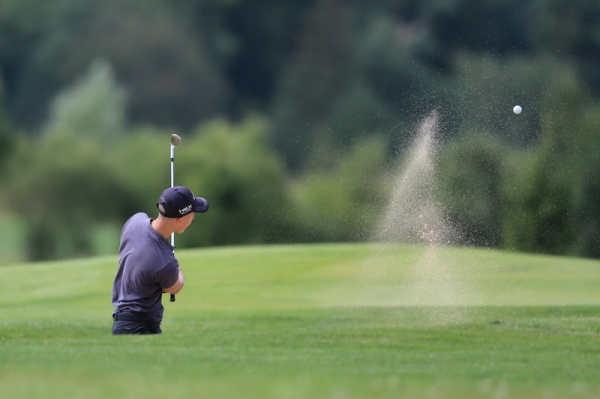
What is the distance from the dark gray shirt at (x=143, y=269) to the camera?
740 cm

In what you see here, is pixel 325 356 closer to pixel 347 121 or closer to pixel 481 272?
pixel 481 272

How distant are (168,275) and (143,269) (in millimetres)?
168

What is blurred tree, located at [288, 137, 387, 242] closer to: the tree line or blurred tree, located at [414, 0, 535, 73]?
the tree line

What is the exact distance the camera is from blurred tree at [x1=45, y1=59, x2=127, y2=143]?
36.0m

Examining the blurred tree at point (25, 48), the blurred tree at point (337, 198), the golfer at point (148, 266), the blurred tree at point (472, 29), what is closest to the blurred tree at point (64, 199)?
the blurred tree at point (337, 198)

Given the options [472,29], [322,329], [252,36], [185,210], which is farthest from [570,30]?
[185,210]

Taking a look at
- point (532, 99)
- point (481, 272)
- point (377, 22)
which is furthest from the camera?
point (377, 22)

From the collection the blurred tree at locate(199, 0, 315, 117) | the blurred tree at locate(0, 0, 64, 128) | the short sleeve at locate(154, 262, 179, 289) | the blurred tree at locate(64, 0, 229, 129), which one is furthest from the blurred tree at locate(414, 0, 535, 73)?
the short sleeve at locate(154, 262, 179, 289)

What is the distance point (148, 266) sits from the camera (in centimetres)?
738

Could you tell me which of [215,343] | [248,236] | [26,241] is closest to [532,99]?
[248,236]

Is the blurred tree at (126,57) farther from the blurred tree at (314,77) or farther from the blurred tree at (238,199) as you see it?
the blurred tree at (238,199)

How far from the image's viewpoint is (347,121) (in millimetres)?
40406

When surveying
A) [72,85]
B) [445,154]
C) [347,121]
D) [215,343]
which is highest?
[72,85]

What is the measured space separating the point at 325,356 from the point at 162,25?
44046 millimetres
